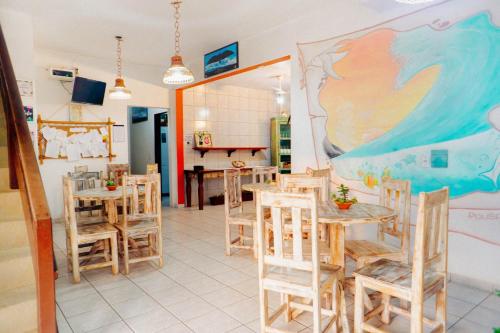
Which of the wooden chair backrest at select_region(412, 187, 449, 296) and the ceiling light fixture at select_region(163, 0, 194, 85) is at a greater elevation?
the ceiling light fixture at select_region(163, 0, 194, 85)

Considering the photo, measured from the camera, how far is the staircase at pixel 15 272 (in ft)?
6.93

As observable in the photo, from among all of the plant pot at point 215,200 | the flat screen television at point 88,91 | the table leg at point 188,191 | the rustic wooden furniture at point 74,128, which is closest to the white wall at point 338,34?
the flat screen television at point 88,91

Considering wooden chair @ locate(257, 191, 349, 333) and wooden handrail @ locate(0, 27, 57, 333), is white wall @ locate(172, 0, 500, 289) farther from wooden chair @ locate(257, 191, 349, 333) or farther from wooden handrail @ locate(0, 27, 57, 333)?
wooden handrail @ locate(0, 27, 57, 333)

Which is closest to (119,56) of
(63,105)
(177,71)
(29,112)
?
(63,105)

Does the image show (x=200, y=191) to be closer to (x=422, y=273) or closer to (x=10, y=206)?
(x=10, y=206)

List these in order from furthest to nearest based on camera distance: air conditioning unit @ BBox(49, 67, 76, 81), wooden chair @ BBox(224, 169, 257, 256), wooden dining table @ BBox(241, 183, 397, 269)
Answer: air conditioning unit @ BBox(49, 67, 76, 81) → wooden chair @ BBox(224, 169, 257, 256) → wooden dining table @ BBox(241, 183, 397, 269)

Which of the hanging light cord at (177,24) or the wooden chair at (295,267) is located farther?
the hanging light cord at (177,24)

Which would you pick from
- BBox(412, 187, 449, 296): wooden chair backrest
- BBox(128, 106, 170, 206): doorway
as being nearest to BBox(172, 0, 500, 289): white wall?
BBox(412, 187, 449, 296): wooden chair backrest

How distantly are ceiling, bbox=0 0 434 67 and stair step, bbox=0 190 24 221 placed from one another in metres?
2.92

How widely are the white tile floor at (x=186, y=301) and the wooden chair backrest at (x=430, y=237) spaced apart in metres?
0.77

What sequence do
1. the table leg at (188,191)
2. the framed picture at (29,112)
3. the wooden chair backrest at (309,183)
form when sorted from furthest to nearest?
the table leg at (188,191)
the framed picture at (29,112)
the wooden chair backrest at (309,183)

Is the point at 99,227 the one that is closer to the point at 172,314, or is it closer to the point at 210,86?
the point at 172,314

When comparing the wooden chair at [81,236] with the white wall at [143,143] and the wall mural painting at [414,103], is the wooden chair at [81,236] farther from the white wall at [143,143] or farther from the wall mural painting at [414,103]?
the white wall at [143,143]

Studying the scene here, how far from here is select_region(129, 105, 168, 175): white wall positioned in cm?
999
